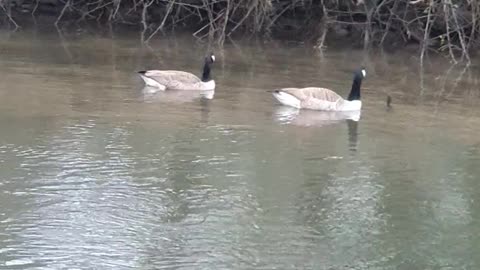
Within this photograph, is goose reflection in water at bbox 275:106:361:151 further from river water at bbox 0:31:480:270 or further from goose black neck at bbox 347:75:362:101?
goose black neck at bbox 347:75:362:101

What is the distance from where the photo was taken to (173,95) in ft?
47.7

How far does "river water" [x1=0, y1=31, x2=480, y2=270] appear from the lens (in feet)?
25.2

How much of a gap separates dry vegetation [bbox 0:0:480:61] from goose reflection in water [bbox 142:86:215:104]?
6.38 metres

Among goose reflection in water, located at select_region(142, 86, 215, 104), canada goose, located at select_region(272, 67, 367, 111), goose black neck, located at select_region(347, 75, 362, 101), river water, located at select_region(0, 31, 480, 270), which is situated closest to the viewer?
river water, located at select_region(0, 31, 480, 270)

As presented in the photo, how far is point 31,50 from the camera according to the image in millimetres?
18844

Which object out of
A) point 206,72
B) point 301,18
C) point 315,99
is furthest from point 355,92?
point 301,18

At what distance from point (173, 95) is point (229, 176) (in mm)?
4832

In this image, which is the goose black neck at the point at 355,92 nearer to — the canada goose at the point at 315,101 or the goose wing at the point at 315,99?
the canada goose at the point at 315,101

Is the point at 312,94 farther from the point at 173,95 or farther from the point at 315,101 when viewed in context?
the point at 173,95

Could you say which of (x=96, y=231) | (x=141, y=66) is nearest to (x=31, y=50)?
(x=141, y=66)

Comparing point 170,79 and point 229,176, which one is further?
point 170,79

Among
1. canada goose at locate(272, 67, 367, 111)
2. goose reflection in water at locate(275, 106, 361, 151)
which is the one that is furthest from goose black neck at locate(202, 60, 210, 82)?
goose reflection in water at locate(275, 106, 361, 151)

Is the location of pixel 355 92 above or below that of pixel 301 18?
above

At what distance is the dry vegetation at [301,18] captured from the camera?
21078 millimetres
